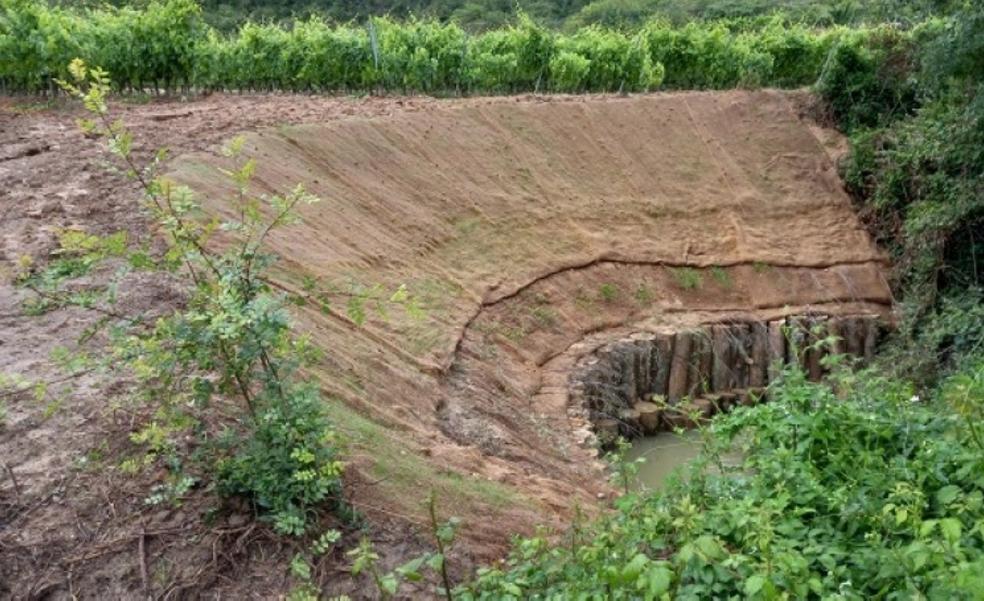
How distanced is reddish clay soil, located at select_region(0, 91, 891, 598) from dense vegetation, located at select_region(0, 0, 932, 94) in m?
1.07

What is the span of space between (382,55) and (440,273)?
22.5ft

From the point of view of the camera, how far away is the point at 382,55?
17.9 meters

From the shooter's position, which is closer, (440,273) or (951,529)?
(951,529)

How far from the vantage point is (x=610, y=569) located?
4117mm

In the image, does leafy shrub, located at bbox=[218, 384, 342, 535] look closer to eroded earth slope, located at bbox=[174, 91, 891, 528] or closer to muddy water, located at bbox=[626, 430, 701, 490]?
eroded earth slope, located at bbox=[174, 91, 891, 528]

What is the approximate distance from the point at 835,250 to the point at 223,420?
1375cm

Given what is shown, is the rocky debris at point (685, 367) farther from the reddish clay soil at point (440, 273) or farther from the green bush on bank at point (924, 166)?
the green bush on bank at point (924, 166)

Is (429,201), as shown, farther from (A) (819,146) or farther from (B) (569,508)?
(A) (819,146)

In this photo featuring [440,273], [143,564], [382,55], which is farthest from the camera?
[382,55]

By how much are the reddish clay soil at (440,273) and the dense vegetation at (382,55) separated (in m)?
1.07

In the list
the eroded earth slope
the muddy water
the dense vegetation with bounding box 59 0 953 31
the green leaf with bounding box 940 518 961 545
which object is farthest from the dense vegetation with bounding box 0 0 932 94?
the green leaf with bounding box 940 518 961 545

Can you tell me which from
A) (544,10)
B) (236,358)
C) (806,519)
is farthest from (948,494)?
(544,10)

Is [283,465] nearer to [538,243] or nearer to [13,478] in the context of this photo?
[13,478]

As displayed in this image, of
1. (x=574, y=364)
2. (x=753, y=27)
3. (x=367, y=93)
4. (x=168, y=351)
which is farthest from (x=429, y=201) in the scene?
(x=753, y=27)
